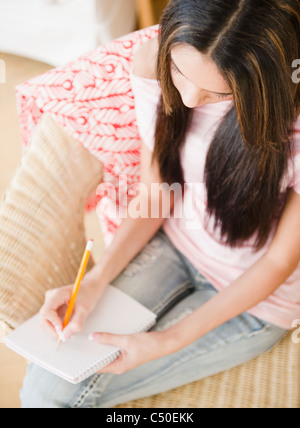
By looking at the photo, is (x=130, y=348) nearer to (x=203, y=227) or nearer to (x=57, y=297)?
(x=57, y=297)

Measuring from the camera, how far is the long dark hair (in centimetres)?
72

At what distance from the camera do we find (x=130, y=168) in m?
1.21

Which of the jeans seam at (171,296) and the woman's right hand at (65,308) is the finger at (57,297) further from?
the jeans seam at (171,296)

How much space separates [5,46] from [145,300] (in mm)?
1665

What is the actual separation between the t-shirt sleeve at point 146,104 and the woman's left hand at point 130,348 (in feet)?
1.18

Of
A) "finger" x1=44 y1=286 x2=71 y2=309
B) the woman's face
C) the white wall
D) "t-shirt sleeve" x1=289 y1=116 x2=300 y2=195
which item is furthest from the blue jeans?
the white wall

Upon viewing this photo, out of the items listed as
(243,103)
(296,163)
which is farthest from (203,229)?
(243,103)


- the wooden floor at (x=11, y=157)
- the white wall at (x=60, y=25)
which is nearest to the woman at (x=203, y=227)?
the wooden floor at (x=11, y=157)

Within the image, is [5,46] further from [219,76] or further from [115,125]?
[219,76]

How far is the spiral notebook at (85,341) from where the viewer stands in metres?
0.91

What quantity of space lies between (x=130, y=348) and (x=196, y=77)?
0.44 m

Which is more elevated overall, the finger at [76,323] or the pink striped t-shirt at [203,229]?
the pink striped t-shirt at [203,229]

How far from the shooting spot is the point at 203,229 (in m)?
1.10
